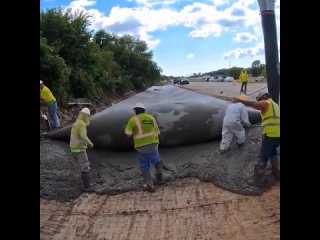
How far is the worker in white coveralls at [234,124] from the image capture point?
19.8 ft

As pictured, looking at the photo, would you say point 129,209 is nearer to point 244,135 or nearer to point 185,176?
point 185,176

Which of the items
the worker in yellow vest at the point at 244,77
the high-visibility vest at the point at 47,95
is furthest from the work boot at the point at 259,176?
the high-visibility vest at the point at 47,95

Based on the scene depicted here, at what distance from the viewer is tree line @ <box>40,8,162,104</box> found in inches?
295

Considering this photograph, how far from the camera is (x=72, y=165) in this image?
20.2 ft

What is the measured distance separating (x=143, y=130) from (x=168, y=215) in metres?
1.31

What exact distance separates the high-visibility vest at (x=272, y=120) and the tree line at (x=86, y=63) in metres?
A: 2.38

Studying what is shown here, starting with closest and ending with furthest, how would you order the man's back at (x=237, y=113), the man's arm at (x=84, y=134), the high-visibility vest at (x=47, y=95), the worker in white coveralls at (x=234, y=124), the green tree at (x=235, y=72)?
the man's arm at (x=84, y=134), the worker in white coveralls at (x=234, y=124), the man's back at (x=237, y=113), the green tree at (x=235, y=72), the high-visibility vest at (x=47, y=95)

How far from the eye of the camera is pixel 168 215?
491cm

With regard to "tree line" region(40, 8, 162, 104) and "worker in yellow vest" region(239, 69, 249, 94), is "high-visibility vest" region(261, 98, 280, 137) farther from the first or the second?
"tree line" region(40, 8, 162, 104)

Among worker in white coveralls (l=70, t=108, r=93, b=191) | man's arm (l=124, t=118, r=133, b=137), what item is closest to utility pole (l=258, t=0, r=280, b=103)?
man's arm (l=124, t=118, r=133, b=137)

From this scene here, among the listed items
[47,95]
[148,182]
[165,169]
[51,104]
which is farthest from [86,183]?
[51,104]

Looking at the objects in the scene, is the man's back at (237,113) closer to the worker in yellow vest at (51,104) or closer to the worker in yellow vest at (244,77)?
the worker in yellow vest at (244,77)

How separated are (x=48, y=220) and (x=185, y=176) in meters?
1.90
